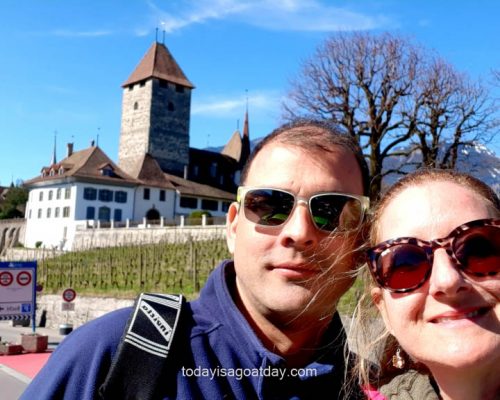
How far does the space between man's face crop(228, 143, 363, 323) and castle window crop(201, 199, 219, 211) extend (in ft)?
172

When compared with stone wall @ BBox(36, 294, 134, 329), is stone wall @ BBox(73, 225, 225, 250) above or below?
above

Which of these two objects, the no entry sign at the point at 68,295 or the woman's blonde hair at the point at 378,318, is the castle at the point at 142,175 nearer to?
the no entry sign at the point at 68,295

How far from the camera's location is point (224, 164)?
6297 centimetres

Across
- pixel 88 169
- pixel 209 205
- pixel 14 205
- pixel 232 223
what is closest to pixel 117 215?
pixel 88 169

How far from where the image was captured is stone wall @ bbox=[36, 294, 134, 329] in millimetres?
20547

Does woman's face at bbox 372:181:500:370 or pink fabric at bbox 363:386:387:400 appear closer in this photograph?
woman's face at bbox 372:181:500:370

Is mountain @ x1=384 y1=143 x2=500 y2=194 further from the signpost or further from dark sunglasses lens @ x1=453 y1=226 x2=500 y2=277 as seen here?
dark sunglasses lens @ x1=453 y1=226 x2=500 y2=277

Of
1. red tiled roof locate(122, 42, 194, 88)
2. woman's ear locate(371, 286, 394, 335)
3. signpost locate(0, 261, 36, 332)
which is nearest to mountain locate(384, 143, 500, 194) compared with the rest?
signpost locate(0, 261, 36, 332)

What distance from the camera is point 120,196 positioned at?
1924 inches

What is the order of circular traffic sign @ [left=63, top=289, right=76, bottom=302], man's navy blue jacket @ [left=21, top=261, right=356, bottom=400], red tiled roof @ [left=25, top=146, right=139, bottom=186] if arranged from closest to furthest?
man's navy blue jacket @ [left=21, top=261, right=356, bottom=400] < circular traffic sign @ [left=63, top=289, right=76, bottom=302] < red tiled roof @ [left=25, top=146, right=139, bottom=186]

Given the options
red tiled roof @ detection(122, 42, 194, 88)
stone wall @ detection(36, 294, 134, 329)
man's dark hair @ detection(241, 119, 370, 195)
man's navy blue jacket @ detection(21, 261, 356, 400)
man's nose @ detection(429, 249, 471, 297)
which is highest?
red tiled roof @ detection(122, 42, 194, 88)

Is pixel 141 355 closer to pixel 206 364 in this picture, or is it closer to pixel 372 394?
pixel 206 364

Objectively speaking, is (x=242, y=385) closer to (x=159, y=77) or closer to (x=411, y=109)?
(x=411, y=109)

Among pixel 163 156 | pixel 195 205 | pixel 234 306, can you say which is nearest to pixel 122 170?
pixel 163 156
